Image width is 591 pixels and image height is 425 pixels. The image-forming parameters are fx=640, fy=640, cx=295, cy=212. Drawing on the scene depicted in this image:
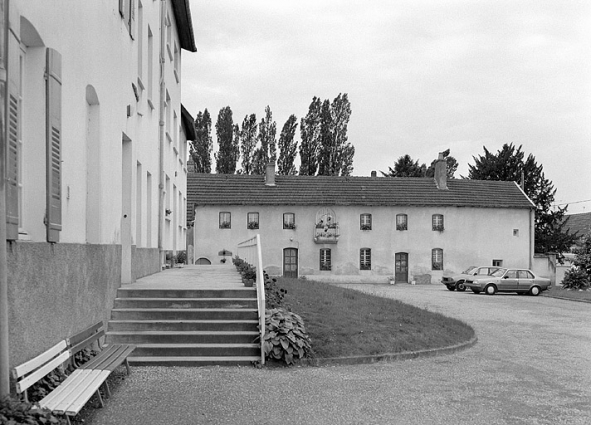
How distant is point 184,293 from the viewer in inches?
449

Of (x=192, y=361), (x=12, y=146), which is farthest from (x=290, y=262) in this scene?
(x=12, y=146)

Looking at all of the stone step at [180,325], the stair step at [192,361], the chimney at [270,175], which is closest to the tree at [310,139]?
the chimney at [270,175]

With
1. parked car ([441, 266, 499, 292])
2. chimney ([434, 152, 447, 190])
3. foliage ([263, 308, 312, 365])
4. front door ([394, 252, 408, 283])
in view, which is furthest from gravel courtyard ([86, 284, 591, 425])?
chimney ([434, 152, 447, 190])

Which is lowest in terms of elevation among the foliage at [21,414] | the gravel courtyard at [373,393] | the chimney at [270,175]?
the gravel courtyard at [373,393]

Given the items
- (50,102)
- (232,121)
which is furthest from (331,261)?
(50,102)

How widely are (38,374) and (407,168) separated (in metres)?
66.3

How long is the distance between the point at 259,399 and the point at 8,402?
10.6 feet

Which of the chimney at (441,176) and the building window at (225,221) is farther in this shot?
the chimney at (441,176)

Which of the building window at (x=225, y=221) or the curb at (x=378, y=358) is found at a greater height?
the building window at (x=225, y=221)

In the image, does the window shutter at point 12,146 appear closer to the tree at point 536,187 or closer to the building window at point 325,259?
the building window at point 325,259

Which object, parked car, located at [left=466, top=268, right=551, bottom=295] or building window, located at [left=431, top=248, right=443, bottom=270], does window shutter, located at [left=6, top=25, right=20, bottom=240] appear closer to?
parked car, located at [left=466, top=268, right=551, bottom=295]

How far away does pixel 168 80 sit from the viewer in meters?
21.5

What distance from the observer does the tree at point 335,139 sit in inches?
2354

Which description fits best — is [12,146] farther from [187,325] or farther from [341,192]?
[341,192]
